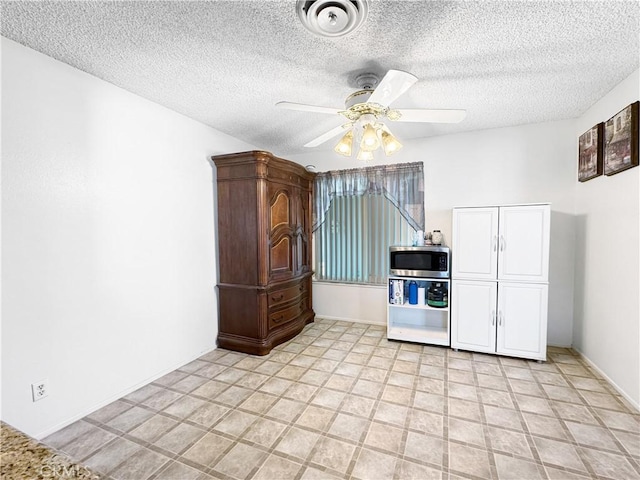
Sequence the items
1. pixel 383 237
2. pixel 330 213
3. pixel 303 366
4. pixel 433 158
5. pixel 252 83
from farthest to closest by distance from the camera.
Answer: pixel 330 213 < pixel 383 237 < pixel 433 158 < pixel 303 366 < pixel 252 83

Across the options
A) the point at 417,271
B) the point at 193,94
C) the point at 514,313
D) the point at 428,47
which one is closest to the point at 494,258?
the point at 514,313

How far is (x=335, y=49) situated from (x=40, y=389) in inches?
112

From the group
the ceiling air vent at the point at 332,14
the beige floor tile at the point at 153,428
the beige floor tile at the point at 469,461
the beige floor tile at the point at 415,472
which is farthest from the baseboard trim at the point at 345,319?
the ceiling air vent at the point at 332,14

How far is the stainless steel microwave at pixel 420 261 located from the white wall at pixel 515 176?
0.54 meters

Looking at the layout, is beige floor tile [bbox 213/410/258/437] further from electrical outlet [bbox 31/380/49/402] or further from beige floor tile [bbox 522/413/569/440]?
beige floor tile [bbox 522/413/569/440]

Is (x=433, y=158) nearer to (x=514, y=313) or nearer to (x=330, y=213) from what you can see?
(x=330, y=213)

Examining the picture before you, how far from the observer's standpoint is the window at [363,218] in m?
3.69

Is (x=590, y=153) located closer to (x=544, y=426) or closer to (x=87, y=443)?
(x=544, y=426)

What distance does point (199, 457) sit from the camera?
65.9 inches

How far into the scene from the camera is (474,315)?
9.95 feet

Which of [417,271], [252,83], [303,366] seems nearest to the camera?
[252,83]

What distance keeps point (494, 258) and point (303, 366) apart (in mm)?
2195

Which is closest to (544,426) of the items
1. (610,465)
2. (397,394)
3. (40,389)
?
(610,465)

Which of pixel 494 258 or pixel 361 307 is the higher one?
pixel 494 258
